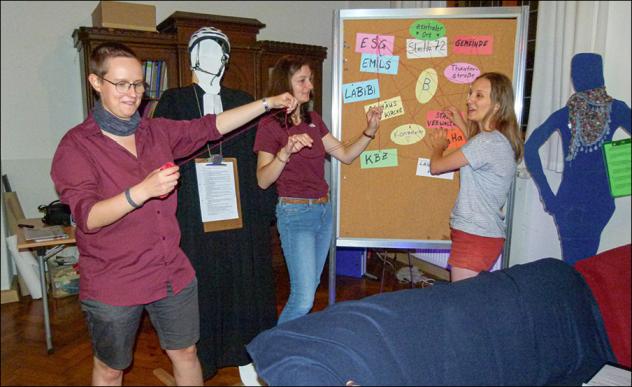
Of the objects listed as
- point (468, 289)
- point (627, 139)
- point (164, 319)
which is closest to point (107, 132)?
point (164, 319)

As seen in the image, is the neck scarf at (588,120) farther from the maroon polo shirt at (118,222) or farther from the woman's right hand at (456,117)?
the maroon polo shirt at (118,222)

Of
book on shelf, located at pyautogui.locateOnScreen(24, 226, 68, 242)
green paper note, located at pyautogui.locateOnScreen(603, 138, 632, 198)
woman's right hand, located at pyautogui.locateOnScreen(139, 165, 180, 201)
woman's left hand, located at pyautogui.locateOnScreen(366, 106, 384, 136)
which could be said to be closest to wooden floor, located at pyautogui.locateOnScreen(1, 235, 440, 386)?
book on shelf, located at pyautogui.locateOnScreen(24, 226, 68, 242)

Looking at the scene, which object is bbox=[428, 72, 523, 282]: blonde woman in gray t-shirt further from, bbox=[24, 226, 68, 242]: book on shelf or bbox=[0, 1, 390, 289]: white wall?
bbox=[0, 1, 390, 289]: white wall

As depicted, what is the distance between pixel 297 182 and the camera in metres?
2.02

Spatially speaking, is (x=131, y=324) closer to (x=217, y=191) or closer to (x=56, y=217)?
(x=217, y=191)

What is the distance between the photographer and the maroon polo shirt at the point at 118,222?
1.31 metres

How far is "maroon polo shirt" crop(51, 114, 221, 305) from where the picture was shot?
131 centimetres

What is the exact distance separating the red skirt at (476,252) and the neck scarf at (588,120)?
0.46 meters

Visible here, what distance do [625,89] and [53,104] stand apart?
3.16 meters

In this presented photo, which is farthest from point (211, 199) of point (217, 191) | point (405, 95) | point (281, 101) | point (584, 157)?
point (584, 157)

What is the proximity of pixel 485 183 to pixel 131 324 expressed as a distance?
135 centimetres

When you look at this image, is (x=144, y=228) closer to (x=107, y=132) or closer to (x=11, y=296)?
(x=107, y=132)

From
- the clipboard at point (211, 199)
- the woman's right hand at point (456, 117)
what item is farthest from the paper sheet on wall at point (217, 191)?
the woman's right hand at point (456, 117)

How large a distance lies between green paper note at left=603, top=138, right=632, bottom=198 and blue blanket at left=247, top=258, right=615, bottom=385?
0.38m
